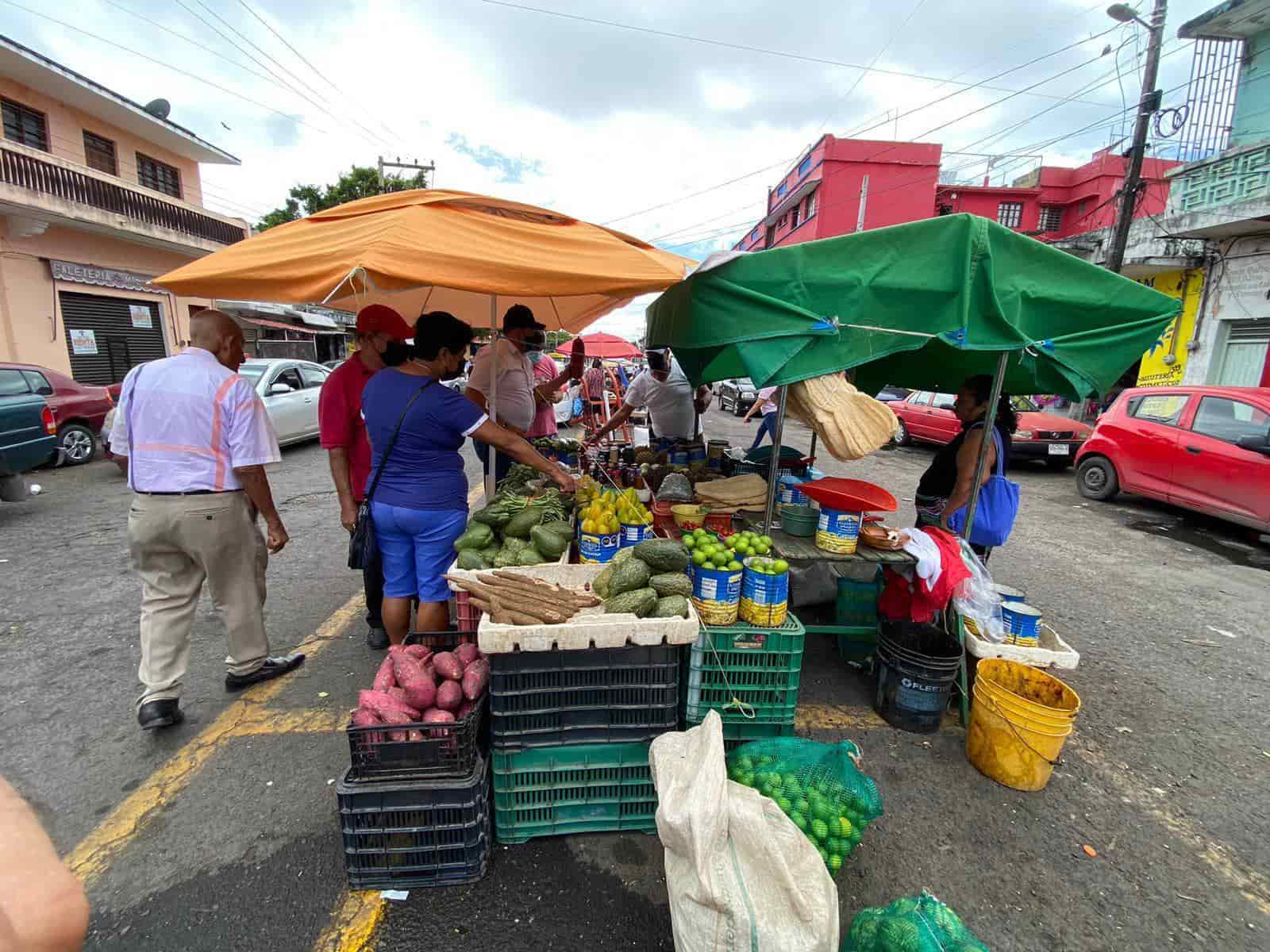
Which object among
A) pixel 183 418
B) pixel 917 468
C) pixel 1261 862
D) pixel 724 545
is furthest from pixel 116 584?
pixel 917 468

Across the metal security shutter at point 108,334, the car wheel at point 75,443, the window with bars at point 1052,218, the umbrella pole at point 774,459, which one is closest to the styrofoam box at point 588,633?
the umbrella pole at point 774,459

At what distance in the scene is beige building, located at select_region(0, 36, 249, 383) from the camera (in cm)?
1258

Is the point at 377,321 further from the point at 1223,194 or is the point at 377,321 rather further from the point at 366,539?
the point at 1223,194

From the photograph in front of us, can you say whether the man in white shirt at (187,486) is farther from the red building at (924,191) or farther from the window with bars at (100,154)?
the red building at (924,191)

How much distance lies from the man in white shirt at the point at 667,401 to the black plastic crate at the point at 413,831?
4571mm

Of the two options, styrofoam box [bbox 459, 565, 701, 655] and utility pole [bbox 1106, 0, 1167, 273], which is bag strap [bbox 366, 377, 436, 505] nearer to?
styrofoam box [bbox 459, 565, 701, 655]

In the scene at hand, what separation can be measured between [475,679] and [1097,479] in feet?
34.0

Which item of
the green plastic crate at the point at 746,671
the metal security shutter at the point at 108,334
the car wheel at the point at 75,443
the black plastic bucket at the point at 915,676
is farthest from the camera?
the metal security shutter at the point at 108,334

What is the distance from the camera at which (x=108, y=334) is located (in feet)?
50.7

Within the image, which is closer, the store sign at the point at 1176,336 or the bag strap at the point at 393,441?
the bag strap at the point at 393,441

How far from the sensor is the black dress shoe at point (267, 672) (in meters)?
3.43

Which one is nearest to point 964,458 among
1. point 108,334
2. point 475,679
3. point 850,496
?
point 850,496

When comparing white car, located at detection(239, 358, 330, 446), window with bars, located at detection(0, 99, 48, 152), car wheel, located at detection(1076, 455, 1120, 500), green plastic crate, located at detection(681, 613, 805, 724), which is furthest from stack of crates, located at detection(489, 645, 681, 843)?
window with bars, located at detection(0, 99, 48, 152)

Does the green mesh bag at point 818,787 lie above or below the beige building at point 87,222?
below
